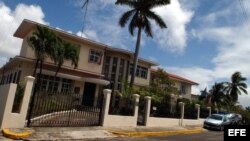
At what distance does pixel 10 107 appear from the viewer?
14117 mm

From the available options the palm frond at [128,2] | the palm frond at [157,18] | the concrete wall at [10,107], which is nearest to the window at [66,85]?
the palm frond at [128,2]

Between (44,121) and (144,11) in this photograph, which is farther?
(144,11)

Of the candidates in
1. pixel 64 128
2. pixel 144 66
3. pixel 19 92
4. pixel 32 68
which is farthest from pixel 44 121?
pixel 144 66

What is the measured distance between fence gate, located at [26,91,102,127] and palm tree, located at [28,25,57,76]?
8839mm

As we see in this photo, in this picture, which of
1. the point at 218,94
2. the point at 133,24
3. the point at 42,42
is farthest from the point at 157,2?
the point at 218,94

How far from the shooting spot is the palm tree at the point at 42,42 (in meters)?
25.1

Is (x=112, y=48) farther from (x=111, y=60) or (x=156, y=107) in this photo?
(x=156, y=107)

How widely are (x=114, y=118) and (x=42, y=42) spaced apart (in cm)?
974

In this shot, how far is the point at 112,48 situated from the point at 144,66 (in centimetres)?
672

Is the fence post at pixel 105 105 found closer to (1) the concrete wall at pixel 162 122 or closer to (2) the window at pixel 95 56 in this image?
(1) the concrete wall at pixel 162 122

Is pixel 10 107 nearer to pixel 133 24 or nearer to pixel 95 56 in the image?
pixel 95 56

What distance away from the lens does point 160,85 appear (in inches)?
1377

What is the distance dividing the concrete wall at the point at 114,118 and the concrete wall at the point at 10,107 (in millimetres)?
5301

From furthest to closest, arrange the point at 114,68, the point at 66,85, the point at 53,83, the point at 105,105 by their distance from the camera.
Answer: the point at 114,68 < the point at 66,85 < the point at 53,83 < the point at 105,105
